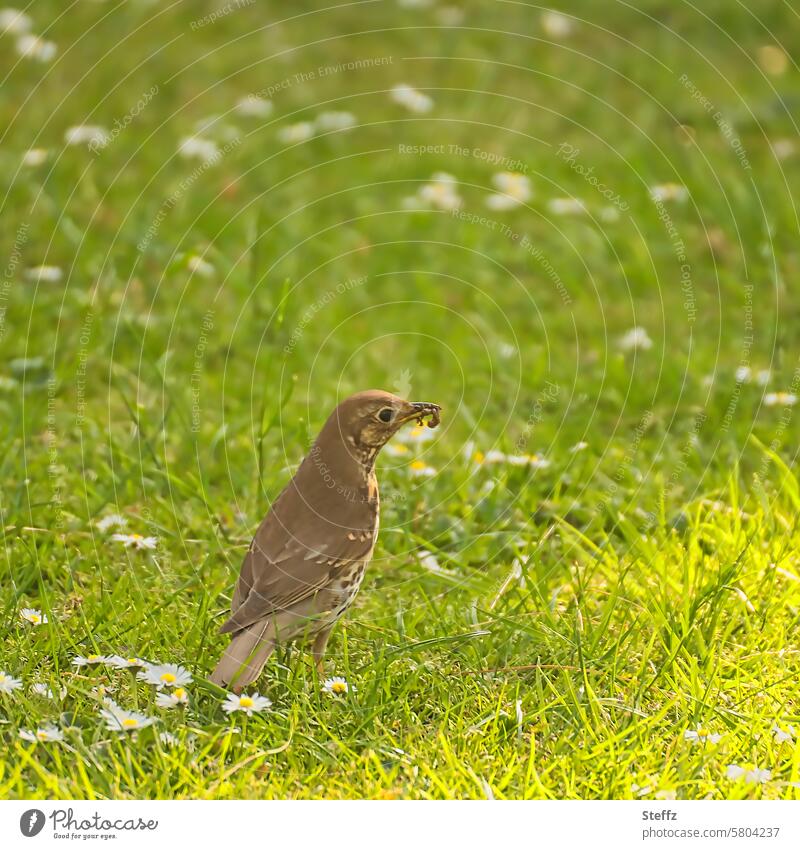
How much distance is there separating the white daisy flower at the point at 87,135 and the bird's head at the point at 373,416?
3066 millimetres

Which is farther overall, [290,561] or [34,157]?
[34,157]

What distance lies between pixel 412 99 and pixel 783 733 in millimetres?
4434

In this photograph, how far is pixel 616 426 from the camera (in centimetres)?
522

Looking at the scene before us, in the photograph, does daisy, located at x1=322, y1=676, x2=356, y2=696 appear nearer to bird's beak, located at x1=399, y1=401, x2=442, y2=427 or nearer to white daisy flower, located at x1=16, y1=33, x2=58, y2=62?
bird's beak, located at x1=399, y1=401, x2=442, y2=427

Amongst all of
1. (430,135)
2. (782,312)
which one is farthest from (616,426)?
(430,135)

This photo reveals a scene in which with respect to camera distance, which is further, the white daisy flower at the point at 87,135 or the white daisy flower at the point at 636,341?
the white daisy flower at the point at 87,135

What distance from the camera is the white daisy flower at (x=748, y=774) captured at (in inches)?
130

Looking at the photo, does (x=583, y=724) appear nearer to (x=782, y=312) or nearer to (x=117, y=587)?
(x=117, y=587)

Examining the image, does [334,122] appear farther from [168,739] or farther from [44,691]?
[168,739]

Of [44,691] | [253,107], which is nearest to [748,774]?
[44,691]

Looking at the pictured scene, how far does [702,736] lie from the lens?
136 inches

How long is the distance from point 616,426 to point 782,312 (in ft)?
3.99

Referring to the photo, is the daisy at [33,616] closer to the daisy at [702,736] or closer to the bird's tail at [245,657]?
the bird's tail at [245,657]

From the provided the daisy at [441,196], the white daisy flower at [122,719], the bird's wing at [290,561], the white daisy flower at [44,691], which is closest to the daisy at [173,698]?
the white daisy flower at [122,719]
